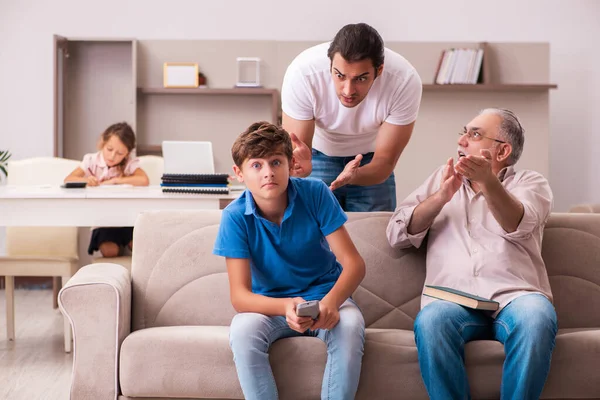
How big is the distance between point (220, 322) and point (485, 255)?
0.84 meters

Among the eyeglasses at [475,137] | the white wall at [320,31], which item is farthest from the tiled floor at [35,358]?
the white wall at [320,31]

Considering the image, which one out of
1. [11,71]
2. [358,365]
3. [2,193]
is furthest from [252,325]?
[11,71]

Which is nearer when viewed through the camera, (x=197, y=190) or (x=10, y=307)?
(x=197, y=190)

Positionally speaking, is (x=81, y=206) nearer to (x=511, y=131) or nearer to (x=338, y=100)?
(x=338, y=100)

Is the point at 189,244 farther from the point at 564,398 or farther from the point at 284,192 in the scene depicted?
the point at 564,398

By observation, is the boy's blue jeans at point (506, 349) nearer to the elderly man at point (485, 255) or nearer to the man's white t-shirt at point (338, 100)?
the elderly man at point (485, 255)

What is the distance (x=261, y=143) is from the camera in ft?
6.63

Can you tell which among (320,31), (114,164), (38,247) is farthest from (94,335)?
(320,31)

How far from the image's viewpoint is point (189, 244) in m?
2.41

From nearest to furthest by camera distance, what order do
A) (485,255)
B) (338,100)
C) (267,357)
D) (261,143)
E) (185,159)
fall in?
(267,357) < (261,143) < (485,255) < (338,100) < (185,159)

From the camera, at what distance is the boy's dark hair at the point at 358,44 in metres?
2.21

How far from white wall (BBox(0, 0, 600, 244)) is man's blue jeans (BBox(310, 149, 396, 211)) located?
10.1 ft

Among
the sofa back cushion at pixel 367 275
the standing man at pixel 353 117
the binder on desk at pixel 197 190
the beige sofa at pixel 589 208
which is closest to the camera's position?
the sofa back cushion at pixel 367 275

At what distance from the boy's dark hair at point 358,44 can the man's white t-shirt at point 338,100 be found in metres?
0.25
